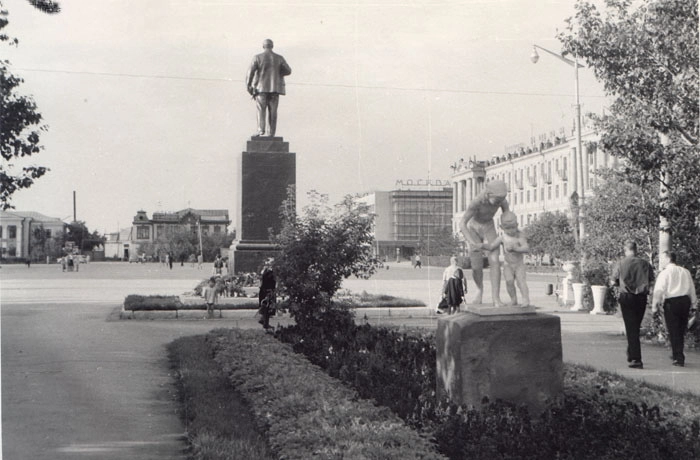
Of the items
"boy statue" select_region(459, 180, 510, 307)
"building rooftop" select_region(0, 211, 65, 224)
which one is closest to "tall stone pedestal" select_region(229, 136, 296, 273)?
"boy statue" select_region(459, 180, 510, 307)

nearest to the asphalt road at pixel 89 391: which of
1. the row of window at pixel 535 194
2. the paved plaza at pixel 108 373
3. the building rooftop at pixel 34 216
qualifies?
Answer: the paved plaza at pixel 108 373

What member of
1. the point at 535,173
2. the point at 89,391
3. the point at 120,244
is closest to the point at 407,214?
the point at 535,173

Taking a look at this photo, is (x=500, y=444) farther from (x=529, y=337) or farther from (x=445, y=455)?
(x=529, y=337)

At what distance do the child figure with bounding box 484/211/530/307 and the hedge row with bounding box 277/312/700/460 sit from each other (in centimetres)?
101

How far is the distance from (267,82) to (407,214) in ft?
388

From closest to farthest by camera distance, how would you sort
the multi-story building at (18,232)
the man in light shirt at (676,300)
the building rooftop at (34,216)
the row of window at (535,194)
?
the man in light shirt at (676,300) → the row of window at (535,194) → the multi-story building at (18,232) → the building rooftop at (34,216)

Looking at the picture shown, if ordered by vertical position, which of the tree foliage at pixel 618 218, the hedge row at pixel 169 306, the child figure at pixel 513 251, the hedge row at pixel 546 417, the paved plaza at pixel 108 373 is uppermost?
the tree foliage at pixel 618 218

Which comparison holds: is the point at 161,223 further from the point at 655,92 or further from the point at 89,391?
the point at 89,391

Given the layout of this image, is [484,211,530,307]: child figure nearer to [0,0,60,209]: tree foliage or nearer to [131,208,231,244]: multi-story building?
[0,0,60,209]: tree foliage

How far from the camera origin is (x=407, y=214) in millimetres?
135625

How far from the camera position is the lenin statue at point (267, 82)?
58.5ft

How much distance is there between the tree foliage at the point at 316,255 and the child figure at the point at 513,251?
19.5 ft

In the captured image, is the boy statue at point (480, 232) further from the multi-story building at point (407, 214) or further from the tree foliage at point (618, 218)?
the multi-story building at point (407, 214)

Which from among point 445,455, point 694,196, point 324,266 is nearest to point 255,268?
point 324,266
